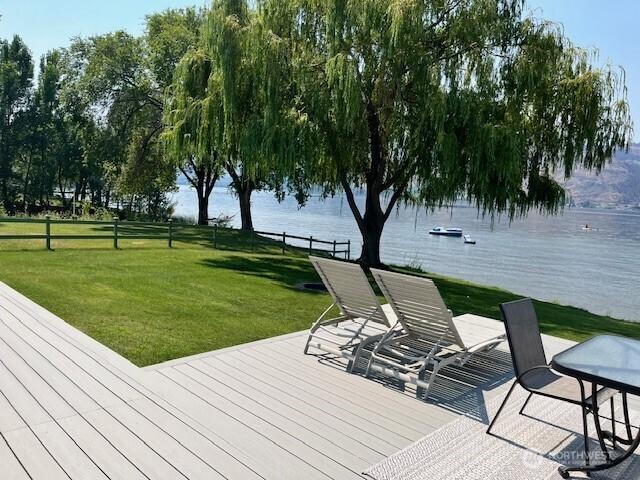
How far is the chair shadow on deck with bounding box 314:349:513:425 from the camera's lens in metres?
3.68

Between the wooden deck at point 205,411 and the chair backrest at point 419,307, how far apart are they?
0.45 meters

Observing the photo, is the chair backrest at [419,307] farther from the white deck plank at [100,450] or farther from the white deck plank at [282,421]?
the white deck plank at [100,450]

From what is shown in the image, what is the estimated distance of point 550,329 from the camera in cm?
734

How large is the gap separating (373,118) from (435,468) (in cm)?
975

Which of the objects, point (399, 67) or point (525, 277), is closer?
point (399, 67)

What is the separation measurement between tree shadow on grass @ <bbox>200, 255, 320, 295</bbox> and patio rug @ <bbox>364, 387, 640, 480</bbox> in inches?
209

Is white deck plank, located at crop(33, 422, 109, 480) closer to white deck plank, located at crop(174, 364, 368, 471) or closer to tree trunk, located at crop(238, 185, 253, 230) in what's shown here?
white deck plank, located at crop(174, 364, 368, 471)

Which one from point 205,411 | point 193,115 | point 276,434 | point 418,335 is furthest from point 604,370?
point 193,115

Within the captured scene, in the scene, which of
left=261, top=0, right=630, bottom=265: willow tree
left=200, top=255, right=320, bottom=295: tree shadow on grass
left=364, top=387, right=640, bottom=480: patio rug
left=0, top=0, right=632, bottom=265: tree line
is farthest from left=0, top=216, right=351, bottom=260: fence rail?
left=364, top=387, right=640, bottom=480: patio rug

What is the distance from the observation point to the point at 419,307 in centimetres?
404

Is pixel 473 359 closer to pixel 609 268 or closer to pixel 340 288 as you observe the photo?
pixel 340 288

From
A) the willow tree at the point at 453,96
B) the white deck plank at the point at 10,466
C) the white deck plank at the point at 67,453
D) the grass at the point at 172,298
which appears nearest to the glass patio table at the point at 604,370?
the white deck plank at the point at 67,453

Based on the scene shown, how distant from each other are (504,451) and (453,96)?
8.55 m

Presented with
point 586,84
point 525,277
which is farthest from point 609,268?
point 586,84
